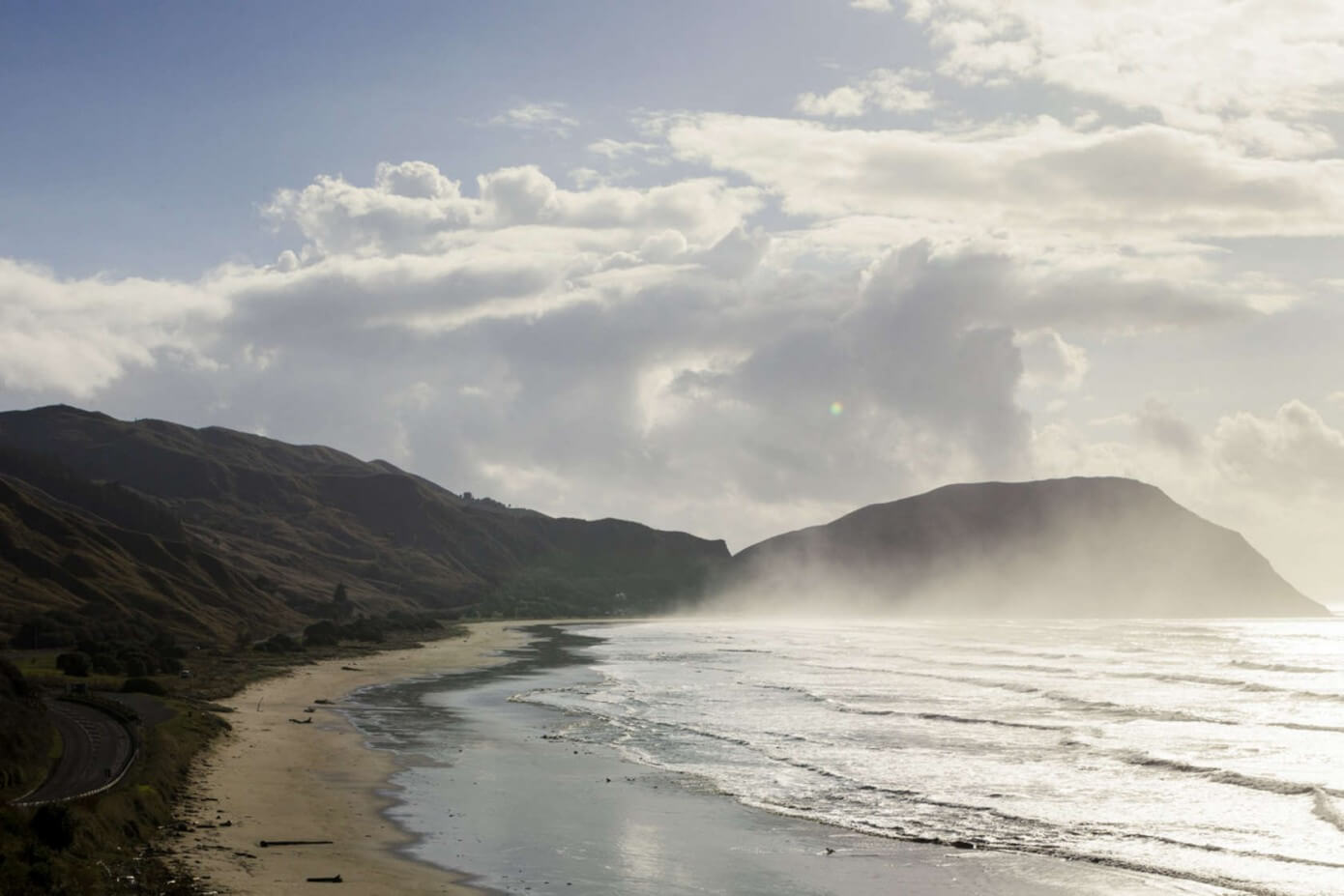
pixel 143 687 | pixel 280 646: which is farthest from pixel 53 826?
pixel 280 646

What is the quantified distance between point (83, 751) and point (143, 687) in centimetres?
2552

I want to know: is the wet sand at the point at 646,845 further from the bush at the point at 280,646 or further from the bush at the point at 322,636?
the bush at the point at 322,636

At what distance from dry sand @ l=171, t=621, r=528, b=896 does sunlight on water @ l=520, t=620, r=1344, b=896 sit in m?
12.7

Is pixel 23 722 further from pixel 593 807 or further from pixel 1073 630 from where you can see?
pixel 1073 630

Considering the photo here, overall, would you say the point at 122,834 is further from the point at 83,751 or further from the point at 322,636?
the point at 322,636

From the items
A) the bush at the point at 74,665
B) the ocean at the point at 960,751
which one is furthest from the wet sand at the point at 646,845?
the bush at the point at 74,665

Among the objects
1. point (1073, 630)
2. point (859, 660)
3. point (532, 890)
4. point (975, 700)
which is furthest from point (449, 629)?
point (532, 890)

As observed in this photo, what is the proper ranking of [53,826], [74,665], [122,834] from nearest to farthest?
[53,826], [122,834], [74,665]

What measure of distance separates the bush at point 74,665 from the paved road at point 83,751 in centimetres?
1763

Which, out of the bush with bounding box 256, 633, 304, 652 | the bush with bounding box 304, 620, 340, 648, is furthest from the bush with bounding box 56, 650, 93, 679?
the bush with bounding box 304, 620, 340, 648

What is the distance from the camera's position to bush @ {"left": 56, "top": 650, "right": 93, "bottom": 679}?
65062mm

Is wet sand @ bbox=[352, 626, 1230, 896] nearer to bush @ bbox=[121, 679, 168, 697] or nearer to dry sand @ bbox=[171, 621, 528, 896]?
dry sand @ bbox=[171, 621, 528, 896]

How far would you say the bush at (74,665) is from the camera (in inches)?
2562

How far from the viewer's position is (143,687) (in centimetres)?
5959
